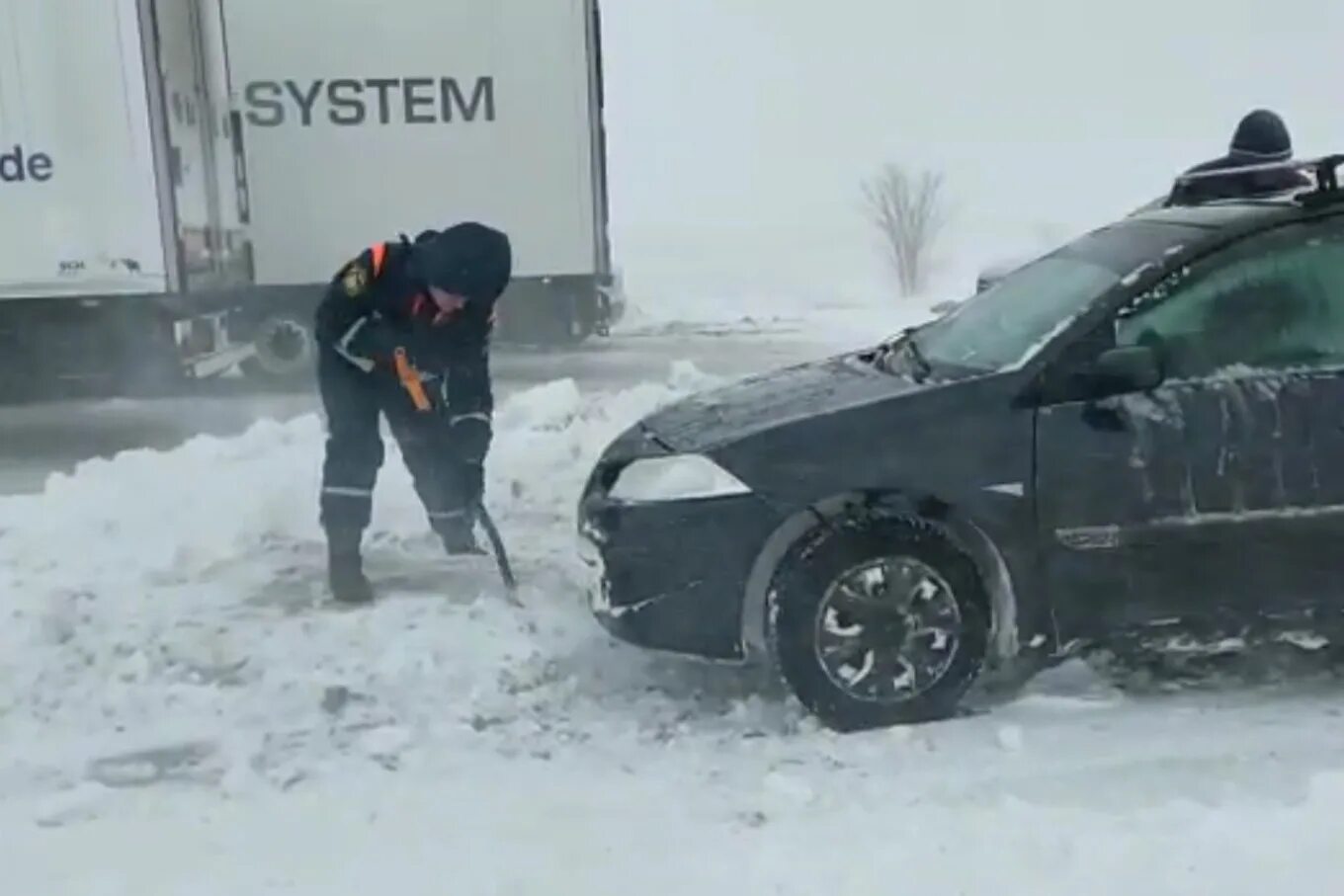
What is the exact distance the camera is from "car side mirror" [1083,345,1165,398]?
421cm

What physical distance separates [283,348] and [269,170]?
165 centimetres

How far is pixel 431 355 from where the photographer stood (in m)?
5.80

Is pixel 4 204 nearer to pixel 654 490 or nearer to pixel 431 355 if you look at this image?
pixel 431 355

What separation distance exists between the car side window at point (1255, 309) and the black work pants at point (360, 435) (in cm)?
288

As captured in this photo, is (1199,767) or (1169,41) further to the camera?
(1169,41)

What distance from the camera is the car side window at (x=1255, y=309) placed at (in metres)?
4.34

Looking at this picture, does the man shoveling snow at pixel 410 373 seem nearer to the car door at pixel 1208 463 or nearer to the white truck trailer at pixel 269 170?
the car door at pixel 1208 463

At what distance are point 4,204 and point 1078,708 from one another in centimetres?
946

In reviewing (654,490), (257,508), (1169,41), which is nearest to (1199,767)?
(654,490)

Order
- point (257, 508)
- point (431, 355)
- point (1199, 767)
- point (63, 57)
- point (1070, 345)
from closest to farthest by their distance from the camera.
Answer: point (1199, 767) < point (1070, 345) < point (431, 355) < point (257, 508) < point (63, 57)

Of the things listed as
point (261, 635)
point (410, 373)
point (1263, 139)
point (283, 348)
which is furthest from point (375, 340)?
point (283, 348)

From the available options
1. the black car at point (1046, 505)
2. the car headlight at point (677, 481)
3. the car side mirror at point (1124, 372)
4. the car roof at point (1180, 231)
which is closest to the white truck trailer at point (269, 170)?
the car headlight at point (677, 481)

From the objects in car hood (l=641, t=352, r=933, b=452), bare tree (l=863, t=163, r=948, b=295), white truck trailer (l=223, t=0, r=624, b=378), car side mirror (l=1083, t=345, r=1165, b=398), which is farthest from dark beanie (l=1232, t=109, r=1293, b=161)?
bare tree (l=863, t=163, r=948, b=295)

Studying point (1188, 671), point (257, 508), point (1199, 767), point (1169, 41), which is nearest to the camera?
point (1199, 767)
